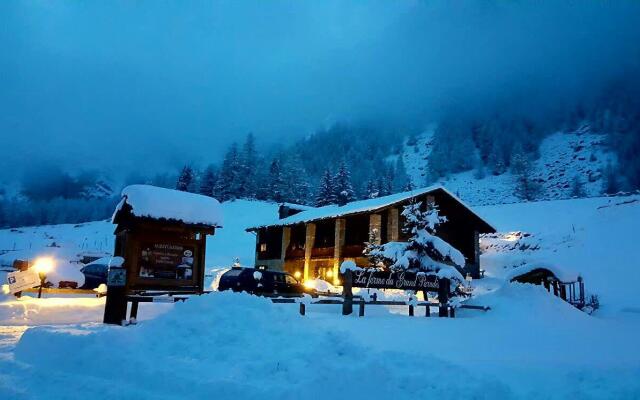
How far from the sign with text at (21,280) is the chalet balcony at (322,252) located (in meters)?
20.2

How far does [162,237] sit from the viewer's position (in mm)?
12492

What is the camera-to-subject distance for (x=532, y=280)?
22.1 metres

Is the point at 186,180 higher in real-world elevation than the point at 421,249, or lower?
higher

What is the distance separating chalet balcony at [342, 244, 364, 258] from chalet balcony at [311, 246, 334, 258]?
1.32 meters

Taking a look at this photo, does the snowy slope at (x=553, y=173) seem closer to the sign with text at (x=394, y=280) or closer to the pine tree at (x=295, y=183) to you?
the pine tree at (x=295, y=183)

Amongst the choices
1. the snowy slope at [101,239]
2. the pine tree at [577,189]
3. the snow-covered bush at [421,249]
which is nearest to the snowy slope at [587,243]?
the snow-covered bush at [421,249]

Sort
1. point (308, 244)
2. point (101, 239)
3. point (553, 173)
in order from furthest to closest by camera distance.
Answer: point (553, 173) < point (101, 239) < point (308, 244)

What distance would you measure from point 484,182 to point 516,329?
91.9 m

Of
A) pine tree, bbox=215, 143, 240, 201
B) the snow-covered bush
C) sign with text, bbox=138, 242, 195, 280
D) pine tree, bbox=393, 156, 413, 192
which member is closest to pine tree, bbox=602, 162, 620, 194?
pine tree, bbox=393, 156, 413, 192

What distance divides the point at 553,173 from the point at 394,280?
92552 mm

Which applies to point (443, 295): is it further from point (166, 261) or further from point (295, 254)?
point (295, 254)

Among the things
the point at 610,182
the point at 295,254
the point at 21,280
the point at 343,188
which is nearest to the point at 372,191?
the point at 343,188

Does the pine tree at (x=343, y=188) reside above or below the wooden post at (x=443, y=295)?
above

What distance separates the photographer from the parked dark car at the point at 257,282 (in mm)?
20375
